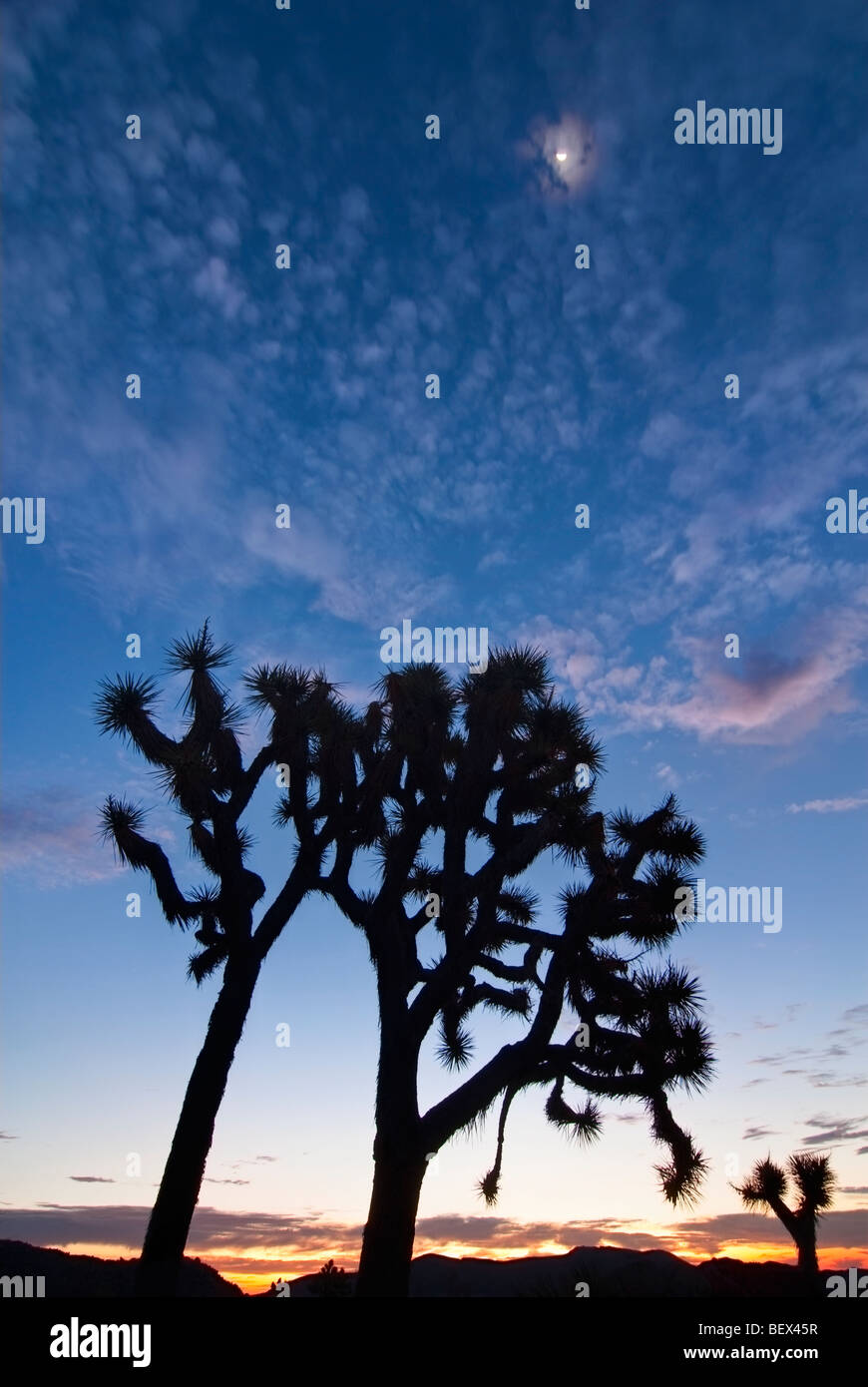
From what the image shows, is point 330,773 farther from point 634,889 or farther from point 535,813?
point 634,889

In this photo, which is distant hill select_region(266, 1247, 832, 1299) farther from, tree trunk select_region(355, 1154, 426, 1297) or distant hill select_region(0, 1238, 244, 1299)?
distant hill select_region(0, 1238, 244, 1299)

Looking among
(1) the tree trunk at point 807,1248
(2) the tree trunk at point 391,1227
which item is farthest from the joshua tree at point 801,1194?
(2) the tree trunk at point 391,1227

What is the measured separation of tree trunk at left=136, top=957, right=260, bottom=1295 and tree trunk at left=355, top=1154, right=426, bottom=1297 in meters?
2.20

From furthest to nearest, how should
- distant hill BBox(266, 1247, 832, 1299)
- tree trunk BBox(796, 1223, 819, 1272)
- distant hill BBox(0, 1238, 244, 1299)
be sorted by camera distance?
1. distant hill BBox(0, 1238, 244, 1299)
2. tree trunk BBox(796, 1223, 819, 1272)
3. distant hill BBox(266, 1247, 832, 1299)

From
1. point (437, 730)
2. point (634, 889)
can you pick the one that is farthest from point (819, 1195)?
point (437, 730)

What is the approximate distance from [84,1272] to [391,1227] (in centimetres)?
967

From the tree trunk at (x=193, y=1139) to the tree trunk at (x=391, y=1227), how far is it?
7.23ft

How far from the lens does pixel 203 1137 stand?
11.1 metres

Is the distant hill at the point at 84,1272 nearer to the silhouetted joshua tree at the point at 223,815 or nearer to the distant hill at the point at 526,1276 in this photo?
the distant hill at the point at 526,1276

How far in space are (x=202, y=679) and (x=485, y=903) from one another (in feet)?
16.5

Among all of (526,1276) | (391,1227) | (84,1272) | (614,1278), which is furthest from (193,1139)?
(84,1272)

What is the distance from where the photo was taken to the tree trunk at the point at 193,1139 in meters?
10.4

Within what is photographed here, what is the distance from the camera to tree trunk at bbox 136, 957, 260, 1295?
34.1 feet

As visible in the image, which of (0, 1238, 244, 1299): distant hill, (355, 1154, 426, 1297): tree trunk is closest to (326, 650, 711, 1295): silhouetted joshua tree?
(355, 1154, 426, 1297): tree trunk
